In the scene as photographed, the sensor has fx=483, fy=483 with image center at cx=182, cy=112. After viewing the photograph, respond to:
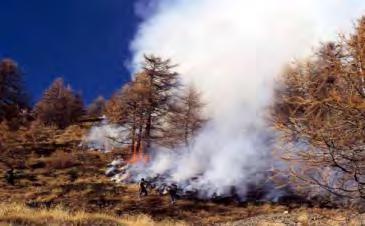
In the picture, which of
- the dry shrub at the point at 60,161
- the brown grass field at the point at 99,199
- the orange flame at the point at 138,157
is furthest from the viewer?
the orange flame at the point at 138,157

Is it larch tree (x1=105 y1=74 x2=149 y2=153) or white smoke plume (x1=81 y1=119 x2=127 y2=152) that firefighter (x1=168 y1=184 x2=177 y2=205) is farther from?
white smoke plume (x1=81 y1=119 x2=127 y2=152)

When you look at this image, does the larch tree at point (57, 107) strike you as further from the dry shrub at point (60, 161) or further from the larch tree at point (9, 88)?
the dry shrub at point (60, 161)

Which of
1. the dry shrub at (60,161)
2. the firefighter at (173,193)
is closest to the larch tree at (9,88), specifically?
the dry shrub at (60,161)

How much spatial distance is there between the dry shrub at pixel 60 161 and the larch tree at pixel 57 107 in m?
14.5

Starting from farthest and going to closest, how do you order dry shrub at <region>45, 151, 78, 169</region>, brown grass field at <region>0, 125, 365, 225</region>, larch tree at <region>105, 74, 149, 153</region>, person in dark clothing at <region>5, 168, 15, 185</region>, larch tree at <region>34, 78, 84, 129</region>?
larch tree at <region>34, 78, 84, 129</region> → larch tree at <region>105, 74, 149, 153</region> → dry shrub at <region>45, 151, 78, 169</region> → person in dark clothing at <region>5, 168, 15, 185</region> → brown grass field at <region>0, 125, 365, 225</region>

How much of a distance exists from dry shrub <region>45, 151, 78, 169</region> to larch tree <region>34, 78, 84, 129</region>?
47.5 feet

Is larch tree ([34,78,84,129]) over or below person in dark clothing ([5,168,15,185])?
over

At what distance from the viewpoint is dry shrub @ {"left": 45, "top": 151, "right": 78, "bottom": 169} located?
43.1 metres

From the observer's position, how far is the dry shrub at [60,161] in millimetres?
43094

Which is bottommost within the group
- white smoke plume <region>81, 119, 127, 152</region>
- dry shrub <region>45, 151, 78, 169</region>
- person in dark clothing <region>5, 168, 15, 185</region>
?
person in dark clothing <region>5, 168, 15, 185</region>

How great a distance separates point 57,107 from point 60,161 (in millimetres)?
19714

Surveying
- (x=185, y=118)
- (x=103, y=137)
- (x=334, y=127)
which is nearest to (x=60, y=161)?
(x=103, y=137)

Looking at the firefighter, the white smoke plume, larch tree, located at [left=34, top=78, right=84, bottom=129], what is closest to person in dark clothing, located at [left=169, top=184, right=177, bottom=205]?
the firefighter

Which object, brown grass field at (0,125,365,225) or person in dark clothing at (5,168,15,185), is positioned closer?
brown grass field at (0,125,365,225)
